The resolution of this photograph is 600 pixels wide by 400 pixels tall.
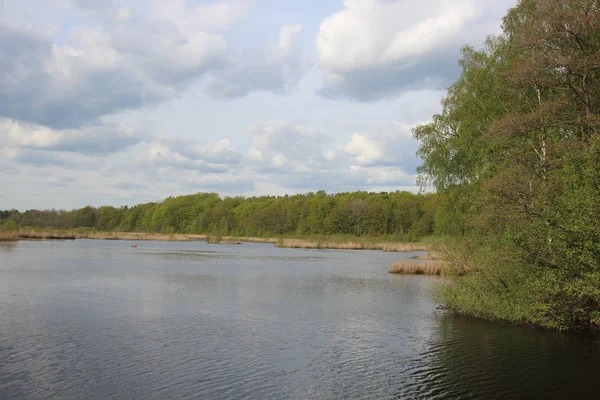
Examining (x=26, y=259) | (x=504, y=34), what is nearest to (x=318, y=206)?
(x=26, y=259)

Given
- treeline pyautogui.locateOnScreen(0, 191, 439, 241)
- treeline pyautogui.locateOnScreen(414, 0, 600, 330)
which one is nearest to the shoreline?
treeline pyautogui.locateOnScreen(0, 191, 439, 241)

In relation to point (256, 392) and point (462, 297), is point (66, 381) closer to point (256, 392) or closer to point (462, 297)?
point (256, 392)

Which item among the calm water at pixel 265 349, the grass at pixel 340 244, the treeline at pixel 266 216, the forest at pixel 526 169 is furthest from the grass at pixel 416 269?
the treeline at pixel 266 216

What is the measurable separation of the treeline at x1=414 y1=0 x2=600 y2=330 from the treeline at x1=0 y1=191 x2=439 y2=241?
73558 mm

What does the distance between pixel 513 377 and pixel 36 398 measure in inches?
450

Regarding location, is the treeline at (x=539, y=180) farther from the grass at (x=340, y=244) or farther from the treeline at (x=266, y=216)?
the treeline at (x=266, y=216)

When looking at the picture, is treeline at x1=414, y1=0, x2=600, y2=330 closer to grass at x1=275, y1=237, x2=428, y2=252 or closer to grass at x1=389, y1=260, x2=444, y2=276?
grass at x1=389, y1=260, x2=444, y2=276

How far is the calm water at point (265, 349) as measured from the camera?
1186 cm

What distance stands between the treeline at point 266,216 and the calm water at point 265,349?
67.2m

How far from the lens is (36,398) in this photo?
10750 millimetres

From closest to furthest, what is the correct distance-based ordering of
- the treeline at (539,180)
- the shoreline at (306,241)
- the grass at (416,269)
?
1. the treeline at (539,180)
2. the grass at (416,269)
3. the shoreline at (306,241)

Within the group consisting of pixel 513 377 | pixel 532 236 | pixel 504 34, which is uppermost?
pixel 504 34

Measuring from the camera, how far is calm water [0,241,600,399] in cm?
1186

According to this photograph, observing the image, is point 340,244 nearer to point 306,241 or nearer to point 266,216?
point 306,241
